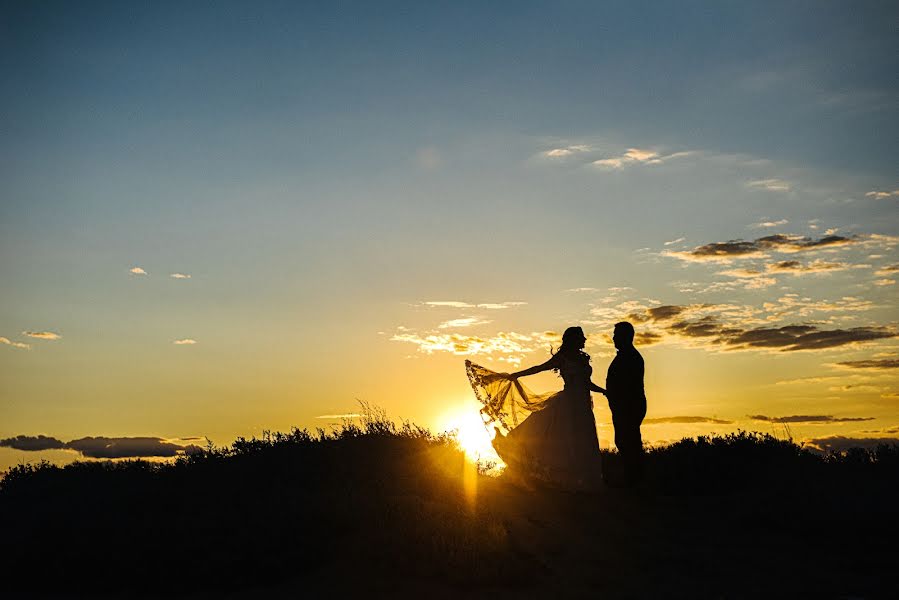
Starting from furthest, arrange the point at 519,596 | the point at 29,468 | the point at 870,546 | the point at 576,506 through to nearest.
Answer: the point at 29,468, the point at 576,506, the point at 870,546, the point at 519,596

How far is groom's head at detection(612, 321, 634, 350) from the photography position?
16609 millimetres

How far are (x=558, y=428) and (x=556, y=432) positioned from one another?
0.09m

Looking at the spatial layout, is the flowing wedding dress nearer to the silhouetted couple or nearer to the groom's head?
the silhouetted couple

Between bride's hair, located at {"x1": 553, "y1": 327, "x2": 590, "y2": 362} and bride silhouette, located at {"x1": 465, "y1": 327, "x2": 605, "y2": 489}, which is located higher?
bride's hair, located at {"x1": 553, "y1": 327, "x2": 590, "y2": 362}

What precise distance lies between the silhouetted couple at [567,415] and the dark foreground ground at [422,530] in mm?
524

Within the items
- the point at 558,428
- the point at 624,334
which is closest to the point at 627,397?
the point at 624,334

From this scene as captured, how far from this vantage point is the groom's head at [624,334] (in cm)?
1661

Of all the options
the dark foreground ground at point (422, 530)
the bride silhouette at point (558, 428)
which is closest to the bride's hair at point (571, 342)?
the bride silhouette at point (558, 428)

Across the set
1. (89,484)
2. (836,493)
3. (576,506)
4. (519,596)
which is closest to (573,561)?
(519,596)

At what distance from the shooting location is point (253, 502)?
43.8 ft

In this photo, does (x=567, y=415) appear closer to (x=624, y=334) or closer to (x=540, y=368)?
(x=540, y=368)

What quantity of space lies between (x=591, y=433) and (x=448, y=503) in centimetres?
Answer: 350

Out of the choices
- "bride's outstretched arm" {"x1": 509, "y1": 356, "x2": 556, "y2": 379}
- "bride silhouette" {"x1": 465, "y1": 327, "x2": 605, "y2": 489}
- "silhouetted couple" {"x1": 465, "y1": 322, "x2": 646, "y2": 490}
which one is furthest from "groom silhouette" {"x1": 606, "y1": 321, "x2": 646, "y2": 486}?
"bride's outstretched arm" {"x1": 509, "y1": 356, "x2": 556, "y2": 379}

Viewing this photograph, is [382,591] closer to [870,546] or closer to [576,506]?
[576,506]
